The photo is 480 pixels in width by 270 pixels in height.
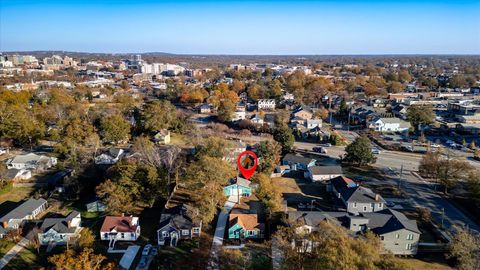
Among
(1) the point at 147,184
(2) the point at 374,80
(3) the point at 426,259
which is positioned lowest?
(3) the point at 426,259

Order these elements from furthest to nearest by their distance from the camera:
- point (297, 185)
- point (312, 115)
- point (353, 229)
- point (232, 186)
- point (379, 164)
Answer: point (312, 115) < point (379, 164) < point (297, 185) < point (232, 186) < point (353, 229)

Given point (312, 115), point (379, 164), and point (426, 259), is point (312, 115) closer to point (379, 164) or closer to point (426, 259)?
point (379, 164)

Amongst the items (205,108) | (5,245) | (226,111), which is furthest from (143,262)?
(205,108)

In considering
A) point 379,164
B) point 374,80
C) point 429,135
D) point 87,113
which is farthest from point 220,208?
point 374,80

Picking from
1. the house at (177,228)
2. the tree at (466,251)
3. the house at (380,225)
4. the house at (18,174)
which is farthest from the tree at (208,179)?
the house at (18,174)

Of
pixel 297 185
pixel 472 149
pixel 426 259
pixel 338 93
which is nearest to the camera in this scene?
pixel 426 259

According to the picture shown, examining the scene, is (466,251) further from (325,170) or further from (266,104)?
(266,104)

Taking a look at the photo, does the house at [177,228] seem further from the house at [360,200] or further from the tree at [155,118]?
the tree at [155,118]
